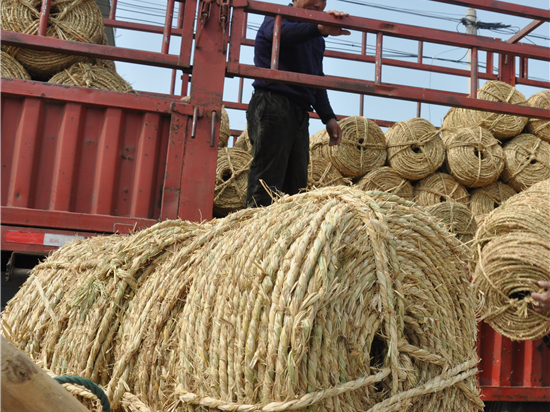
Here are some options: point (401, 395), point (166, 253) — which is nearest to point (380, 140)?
point (166, 253)

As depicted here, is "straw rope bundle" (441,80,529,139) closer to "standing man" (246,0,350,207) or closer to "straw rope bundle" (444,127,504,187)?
"straw rope bundle" (444,127,504,187)

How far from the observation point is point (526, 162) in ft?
18.3

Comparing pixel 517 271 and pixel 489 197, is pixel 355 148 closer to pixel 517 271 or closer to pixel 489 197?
pixel 489 197

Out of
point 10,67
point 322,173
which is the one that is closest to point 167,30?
point 10,67

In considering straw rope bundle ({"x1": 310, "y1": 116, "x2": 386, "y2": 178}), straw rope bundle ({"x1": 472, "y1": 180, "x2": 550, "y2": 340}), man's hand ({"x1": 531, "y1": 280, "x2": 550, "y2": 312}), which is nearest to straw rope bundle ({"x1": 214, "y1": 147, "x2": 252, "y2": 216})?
straw rope bundle ({"x1": 310, "y1": 116, "x2": 386, "y2": 178})

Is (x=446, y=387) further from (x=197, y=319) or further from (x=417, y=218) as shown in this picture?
(x=197, y=319)

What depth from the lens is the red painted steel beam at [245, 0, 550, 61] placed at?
10.9ft

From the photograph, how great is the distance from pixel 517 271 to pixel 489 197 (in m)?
2.86

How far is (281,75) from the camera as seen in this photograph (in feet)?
10.7

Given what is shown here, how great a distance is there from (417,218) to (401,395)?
1.73ft

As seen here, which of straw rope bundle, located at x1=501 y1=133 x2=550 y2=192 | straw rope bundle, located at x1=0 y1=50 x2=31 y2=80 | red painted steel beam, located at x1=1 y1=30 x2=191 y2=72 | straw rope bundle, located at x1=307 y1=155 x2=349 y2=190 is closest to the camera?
red painted steel beam, located at x1=1 y1=30 x2=191 y2=72

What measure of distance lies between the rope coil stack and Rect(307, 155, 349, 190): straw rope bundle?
11.4 ft

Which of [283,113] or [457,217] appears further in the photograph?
[457,217]

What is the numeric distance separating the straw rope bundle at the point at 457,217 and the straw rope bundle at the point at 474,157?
1.98 feet
